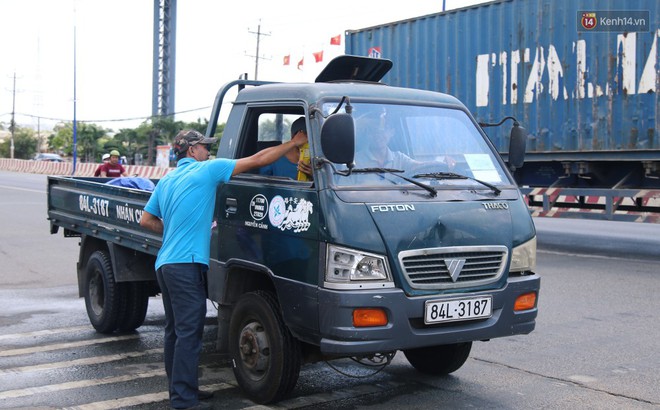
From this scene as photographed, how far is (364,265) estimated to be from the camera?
4395 mm

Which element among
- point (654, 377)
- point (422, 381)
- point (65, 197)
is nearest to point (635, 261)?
point (654, 377)

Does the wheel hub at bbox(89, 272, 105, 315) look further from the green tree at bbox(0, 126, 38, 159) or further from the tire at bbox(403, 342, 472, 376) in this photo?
the green tree at bbox(0, 126, 38, 159)

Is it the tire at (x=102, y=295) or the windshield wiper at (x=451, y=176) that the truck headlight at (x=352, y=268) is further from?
the tire at (x=102, y=295)

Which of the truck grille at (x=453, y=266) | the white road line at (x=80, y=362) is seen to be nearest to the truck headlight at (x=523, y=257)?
the truck grille at (x=453, y=266)

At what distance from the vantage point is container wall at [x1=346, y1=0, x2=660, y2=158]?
1254 cm

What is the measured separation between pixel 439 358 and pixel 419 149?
159 centimetres

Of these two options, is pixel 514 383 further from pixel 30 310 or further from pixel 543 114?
pixel 543 114

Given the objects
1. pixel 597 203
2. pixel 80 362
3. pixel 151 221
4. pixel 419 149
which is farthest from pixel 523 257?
pixel 597 203

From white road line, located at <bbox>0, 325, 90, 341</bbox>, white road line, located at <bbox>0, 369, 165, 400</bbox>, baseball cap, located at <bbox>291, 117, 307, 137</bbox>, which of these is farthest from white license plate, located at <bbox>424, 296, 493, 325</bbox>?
white road line, located at <bbox>0, 325, 90, 341</bbox>

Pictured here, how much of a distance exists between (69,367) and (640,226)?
596 inches

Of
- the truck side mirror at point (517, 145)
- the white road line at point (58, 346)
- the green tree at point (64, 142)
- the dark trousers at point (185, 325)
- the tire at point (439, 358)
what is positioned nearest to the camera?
the dark trousers at point (185, 325)

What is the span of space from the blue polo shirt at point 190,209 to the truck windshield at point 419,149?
816mm

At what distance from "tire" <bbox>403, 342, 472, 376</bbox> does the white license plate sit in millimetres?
928

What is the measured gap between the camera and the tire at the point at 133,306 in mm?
6922
